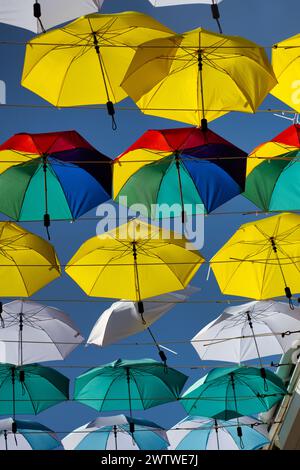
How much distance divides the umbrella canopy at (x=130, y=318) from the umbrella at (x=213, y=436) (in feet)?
9.06

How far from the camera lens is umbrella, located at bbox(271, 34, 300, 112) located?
29.6 ft

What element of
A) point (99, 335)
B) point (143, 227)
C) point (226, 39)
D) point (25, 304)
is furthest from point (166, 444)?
point (226, 39)

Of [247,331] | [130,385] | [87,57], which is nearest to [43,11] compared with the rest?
[87,57]

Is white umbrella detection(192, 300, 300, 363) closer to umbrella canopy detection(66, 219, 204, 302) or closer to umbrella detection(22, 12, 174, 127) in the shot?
umbrella canopy detection(66, 219, 204, 302)

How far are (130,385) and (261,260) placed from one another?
9.34ft

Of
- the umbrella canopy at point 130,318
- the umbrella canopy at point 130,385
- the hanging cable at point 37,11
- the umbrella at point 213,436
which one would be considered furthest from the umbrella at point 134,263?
the umbrella at point 213,436

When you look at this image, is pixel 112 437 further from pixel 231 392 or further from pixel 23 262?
pixel 23 262

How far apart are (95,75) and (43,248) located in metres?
2.47

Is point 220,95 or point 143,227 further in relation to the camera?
point 143,227

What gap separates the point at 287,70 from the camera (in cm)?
928

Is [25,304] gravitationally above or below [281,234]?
below

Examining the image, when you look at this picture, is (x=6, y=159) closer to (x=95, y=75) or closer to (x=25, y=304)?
(x=95, y=75)

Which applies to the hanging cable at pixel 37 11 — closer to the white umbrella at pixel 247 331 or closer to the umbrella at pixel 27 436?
the white umbrella at pixel 247 331

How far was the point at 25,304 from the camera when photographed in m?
11.8
